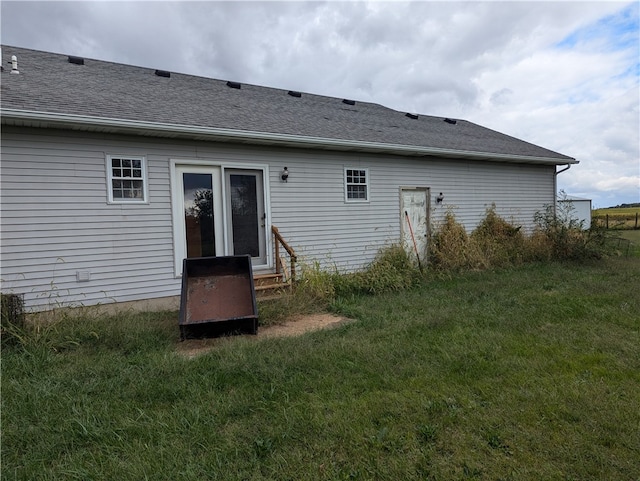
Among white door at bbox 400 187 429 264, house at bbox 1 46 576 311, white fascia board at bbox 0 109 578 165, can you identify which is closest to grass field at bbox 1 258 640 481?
house at bbox 1 46 576 311

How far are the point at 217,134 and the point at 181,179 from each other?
945 mm

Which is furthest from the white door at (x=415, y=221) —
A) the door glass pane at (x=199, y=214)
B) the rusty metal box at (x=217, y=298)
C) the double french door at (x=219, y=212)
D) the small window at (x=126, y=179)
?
the small window at (x=126, y=179)

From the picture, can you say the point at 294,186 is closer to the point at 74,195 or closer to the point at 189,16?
the point at 74,195

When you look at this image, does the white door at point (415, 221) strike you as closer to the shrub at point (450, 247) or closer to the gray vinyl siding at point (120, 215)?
the shrub at point (450, 247)

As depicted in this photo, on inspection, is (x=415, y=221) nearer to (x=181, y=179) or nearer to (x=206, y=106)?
(x=206, y=106)

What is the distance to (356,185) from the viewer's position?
8.14 metres

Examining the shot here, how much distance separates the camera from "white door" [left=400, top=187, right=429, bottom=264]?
879cm

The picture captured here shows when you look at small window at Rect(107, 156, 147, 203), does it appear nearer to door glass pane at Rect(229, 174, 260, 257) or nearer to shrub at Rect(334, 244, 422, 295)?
door glass pane at Rect(229, 174, 260, 257)

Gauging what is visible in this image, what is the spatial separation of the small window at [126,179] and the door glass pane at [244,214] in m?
1.46

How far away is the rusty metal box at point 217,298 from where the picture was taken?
4450 mm

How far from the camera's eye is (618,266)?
8.80 m

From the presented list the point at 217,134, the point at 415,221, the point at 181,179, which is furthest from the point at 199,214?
the point at 415,221

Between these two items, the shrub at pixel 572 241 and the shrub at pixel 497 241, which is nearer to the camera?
the shrub at pixel 497 241

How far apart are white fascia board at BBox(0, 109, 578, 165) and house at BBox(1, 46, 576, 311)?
0.07ft
